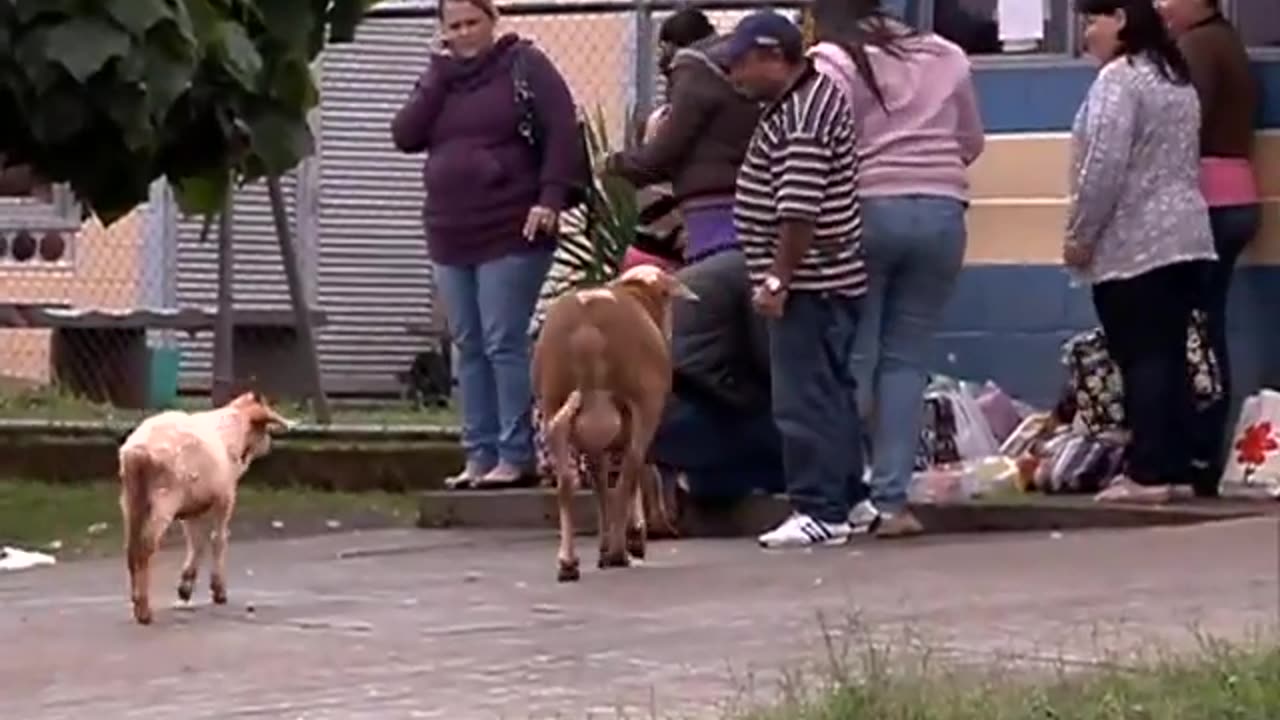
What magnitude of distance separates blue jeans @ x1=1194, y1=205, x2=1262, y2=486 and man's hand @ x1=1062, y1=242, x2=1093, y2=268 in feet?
1.47

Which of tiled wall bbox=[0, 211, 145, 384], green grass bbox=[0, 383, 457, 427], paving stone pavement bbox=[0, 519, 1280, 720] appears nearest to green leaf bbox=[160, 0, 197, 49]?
paving stone pavement bbox=[0, 519, 1280, 720]

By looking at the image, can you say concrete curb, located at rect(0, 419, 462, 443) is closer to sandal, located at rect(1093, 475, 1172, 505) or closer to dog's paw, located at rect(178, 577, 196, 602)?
sandal, located at rect(1093, 475, 1172, 505)

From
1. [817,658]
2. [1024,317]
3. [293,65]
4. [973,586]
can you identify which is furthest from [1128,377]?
[293,65]

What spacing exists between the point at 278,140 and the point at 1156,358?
5.47 meters

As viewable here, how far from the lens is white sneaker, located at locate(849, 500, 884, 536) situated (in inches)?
437

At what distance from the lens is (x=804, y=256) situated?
34.8 feet

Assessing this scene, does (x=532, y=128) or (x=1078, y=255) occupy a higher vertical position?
(x=532, y=128)

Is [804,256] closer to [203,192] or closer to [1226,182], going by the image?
[1226,182]

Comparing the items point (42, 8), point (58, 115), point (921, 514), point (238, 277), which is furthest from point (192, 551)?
point (238, 277)

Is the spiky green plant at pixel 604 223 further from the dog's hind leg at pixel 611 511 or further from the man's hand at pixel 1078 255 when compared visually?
the dog's hind leg at pixel 611 511

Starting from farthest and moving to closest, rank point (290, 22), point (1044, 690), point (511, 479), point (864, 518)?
point (511, 479) < point (864, 518) < point (1044, 690) < point (290, 22)

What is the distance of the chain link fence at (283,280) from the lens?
17.1m

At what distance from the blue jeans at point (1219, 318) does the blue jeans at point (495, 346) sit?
8.08 feet

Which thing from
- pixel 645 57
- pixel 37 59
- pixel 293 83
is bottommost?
pixel 645 57
